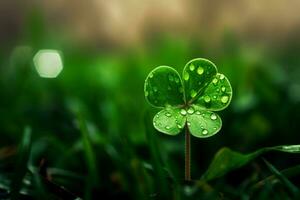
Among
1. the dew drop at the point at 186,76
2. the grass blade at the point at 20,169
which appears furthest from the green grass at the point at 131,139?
the dew drop at the point at 186,76

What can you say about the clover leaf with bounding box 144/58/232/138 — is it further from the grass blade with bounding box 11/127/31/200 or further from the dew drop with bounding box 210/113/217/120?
the grass blade with bounding box 11/127/31/200

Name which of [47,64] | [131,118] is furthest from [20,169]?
[47,64]

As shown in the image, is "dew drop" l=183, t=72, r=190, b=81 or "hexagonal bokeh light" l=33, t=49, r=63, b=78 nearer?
"dew drop" l=183, t=72, r=190, b=81

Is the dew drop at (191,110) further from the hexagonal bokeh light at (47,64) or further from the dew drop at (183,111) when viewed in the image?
the hexagonal bokeh light at (47,64)

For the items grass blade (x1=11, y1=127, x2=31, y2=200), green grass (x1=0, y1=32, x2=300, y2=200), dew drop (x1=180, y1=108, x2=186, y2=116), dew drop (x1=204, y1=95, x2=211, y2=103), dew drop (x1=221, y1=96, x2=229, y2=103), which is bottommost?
green grass (x1=0, y1=32, x2=300, y2=200)

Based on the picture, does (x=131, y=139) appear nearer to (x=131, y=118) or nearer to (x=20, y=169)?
(x=131, y=118)

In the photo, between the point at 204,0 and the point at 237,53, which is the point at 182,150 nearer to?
the point at 237,53

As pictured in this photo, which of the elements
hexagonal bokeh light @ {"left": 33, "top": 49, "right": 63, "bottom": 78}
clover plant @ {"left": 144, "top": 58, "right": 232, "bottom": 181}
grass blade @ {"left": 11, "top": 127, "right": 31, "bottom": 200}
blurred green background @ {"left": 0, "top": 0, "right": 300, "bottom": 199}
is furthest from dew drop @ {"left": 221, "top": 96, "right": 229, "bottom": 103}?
hexagonal bokeh light @ {"left": 33, "top": 49, "right": 63, "bottom": 78}
